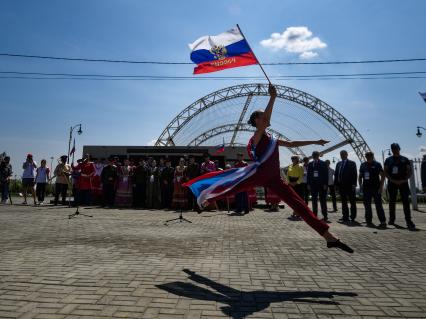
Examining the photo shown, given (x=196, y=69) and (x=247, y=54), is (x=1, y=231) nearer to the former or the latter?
(x=196, y=69)

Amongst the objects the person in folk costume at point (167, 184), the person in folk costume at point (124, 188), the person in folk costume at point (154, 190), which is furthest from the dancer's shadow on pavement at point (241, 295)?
the person in folk costume at point (124, 188)

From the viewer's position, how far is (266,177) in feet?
15.9

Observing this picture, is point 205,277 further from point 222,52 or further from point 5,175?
point 5,175

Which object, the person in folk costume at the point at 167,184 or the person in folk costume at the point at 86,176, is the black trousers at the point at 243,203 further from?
the person in folk costume at the point at 86,176

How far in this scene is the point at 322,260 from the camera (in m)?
5.00

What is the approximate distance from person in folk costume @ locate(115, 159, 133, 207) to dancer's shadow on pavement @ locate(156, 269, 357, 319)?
12664 mm

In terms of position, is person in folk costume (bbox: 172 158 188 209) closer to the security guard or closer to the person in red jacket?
the person in red jacket

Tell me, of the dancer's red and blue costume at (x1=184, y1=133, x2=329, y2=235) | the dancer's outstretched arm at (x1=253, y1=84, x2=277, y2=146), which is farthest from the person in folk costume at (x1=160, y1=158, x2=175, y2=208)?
the dancer's outstretched arm at (x1=253, y1=84, x2=277, y2=146)

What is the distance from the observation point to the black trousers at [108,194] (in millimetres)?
15842

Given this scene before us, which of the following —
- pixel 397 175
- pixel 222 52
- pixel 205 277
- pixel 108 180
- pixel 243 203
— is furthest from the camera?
pixel 108 180

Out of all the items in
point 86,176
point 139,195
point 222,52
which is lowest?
point 139,195

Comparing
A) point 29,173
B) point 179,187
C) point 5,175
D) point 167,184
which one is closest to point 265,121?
point 179,187

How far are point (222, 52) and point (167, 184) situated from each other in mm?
9069

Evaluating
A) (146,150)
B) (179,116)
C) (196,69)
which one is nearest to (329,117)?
(179,116)
